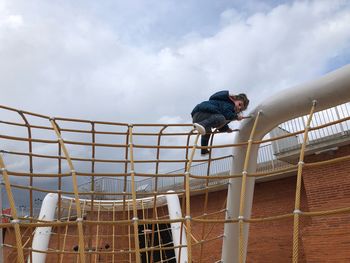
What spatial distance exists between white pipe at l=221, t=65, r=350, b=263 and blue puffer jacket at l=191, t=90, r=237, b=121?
17 centimetres

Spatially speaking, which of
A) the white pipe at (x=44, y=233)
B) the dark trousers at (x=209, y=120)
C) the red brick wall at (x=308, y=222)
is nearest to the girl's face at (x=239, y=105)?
the dark trousers at (x=209, y=120)

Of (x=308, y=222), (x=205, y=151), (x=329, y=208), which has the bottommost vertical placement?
(x=308, y=222)

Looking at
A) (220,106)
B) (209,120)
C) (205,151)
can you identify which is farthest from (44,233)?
(220,106)

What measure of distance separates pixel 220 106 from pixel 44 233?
11.0ft

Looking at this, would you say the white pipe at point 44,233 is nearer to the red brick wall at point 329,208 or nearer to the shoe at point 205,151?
the shoe at point 205,151

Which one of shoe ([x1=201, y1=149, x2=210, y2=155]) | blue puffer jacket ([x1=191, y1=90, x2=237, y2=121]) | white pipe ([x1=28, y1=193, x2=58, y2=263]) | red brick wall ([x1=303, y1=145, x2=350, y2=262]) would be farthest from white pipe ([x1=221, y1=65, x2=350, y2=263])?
red brick wall ([x1=303, y1=145, x2=350, y2=262])

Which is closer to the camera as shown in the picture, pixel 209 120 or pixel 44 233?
pixel 209 120

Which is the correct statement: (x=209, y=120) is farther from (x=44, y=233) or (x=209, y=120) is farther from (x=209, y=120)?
(x=44, y=233)

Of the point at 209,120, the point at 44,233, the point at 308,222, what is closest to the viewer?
the point at 209,120

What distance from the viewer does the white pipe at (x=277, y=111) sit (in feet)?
8.23

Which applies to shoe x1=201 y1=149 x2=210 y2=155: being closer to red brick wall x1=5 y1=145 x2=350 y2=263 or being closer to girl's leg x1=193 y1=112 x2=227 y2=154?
girl's leg x1=193 y1=112 x2=227 y2=154

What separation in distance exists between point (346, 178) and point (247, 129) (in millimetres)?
5633

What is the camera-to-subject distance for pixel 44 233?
508 cm

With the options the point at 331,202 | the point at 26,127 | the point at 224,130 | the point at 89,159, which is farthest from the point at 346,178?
the point at 26,127
